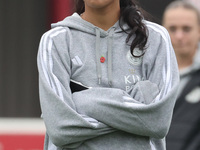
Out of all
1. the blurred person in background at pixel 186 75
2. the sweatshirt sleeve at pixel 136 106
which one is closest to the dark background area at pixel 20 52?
the blurred person in background at pixel 186 75

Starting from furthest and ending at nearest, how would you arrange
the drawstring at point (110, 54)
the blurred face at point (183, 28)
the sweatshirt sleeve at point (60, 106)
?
the blurred face at point (183, 28) → the drawstring at point (110, 54) → the sweatshirt sleeve at point (60, 106)

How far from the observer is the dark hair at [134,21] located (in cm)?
283

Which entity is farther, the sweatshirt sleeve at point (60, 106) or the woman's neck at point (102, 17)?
the woman's neck at point (102, 17)

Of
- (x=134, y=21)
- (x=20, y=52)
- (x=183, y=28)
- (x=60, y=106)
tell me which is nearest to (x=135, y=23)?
(x=134, y=21)

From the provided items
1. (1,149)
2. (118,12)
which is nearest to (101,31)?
(118,12)

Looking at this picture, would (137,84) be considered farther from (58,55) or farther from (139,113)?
(58,55)

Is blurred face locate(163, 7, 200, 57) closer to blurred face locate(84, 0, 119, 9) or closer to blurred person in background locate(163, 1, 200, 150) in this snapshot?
blurred person in background locate(163, 1, 200, 150)

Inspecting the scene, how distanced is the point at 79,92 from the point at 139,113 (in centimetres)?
28

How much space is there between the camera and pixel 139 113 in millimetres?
2652

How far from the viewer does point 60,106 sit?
104 inches

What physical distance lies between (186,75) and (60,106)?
7.59 feet

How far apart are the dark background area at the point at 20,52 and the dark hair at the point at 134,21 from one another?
5.01 metres

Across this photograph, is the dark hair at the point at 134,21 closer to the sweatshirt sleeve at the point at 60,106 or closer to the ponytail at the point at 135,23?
the ponytail at the point at 135,23

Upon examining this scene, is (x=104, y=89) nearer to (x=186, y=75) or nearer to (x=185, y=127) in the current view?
(x=185, y=127)
